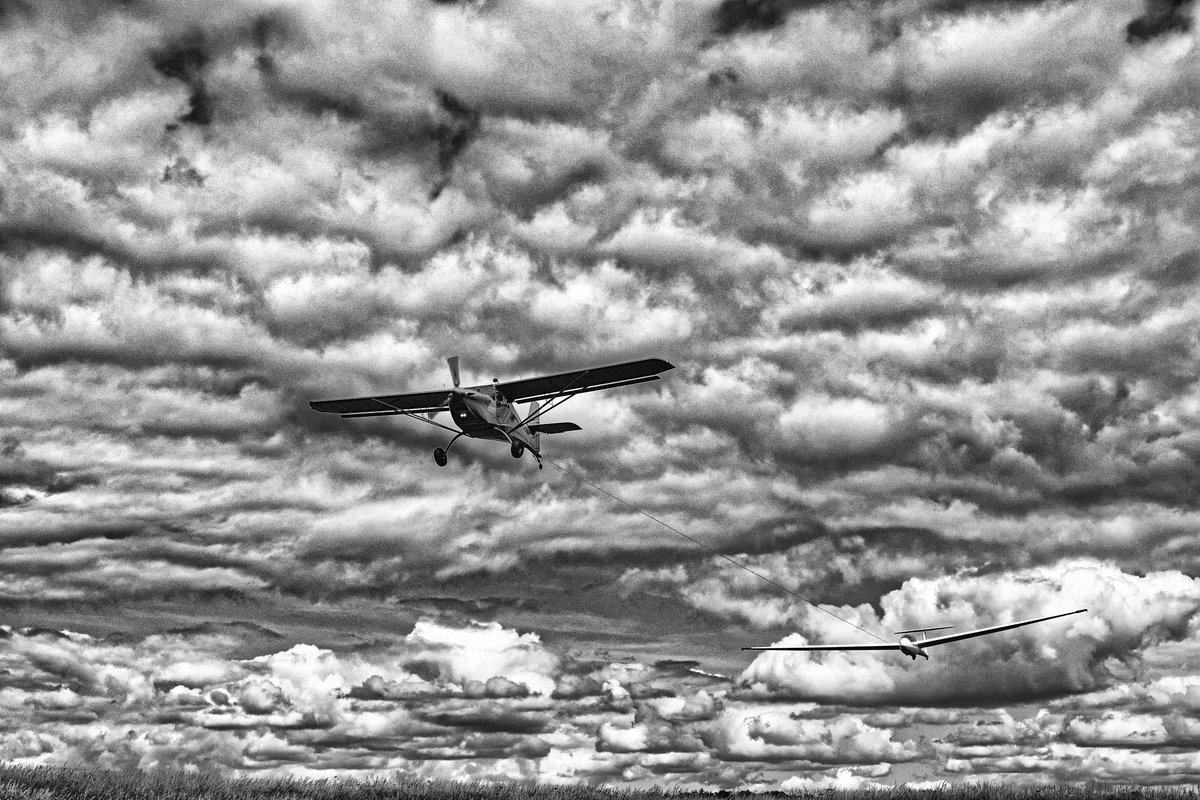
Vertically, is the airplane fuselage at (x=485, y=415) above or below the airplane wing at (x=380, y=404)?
below

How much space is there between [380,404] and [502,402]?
944cm

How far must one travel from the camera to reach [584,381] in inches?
A: 2136

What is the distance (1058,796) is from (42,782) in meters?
66.9

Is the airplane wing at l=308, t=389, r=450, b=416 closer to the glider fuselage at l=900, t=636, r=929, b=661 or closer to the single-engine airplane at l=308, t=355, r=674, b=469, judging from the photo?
the single-engine airplane at l=308, t=355, r=674, b=469

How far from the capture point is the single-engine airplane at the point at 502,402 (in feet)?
169

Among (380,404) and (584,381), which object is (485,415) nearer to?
(584,381)

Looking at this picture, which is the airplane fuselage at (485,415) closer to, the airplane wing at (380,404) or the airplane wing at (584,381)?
the airplane wing at (584,381)

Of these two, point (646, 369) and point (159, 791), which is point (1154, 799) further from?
point (159, 791)

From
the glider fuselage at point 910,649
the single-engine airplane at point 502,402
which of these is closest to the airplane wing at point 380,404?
the single-engine airplane at point 502,402

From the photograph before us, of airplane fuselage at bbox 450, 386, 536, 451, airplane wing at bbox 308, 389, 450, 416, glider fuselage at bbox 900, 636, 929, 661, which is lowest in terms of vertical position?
glider fuselage at bbox 900, 636, 929, 661

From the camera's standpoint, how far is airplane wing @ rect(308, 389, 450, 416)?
58969mm

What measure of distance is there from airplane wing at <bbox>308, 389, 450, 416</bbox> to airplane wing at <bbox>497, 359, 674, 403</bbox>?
5.07m

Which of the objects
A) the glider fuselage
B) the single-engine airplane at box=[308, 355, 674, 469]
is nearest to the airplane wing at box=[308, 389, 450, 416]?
the single-engine airplane at box=[308, 355, 674, 469]

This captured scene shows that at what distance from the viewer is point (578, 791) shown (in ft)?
267
